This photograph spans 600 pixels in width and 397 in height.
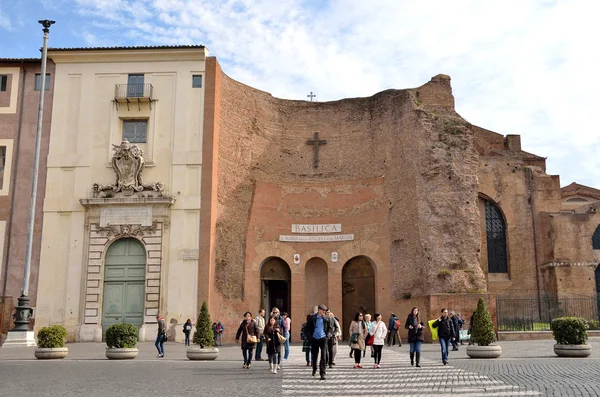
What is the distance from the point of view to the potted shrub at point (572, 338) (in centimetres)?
1775

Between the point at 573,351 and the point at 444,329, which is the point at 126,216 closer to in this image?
the point at 444,329

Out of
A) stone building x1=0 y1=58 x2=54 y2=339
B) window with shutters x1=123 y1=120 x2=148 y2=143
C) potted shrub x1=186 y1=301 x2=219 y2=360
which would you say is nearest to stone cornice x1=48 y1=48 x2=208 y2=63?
stone building x1=0 y1=58 x2=54 y2=339

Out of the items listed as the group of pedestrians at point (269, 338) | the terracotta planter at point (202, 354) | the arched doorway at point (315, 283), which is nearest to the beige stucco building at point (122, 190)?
the arched doorway at point (315, 283)

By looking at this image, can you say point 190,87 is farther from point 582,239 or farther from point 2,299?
point 582,239

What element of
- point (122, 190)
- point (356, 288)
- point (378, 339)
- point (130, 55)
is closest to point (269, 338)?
point (378, 339)

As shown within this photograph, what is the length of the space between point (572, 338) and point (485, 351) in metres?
2.54

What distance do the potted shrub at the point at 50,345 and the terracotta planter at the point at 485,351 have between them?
1195 centimetres

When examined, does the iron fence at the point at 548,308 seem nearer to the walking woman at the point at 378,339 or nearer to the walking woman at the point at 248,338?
the walking woman at the point at 378,339

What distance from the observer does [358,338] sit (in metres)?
16.0

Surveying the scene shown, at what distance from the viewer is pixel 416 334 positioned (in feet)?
52.1

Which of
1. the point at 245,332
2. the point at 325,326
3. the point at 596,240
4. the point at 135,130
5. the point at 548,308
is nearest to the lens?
the point at 325,326

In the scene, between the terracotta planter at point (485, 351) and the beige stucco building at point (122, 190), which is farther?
the beige stucco building at point (122, 190)

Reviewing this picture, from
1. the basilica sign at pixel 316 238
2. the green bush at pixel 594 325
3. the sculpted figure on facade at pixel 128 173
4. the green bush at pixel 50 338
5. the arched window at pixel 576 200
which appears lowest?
the green bush at pixel 50 338

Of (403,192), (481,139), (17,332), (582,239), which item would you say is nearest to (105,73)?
(17,332)
